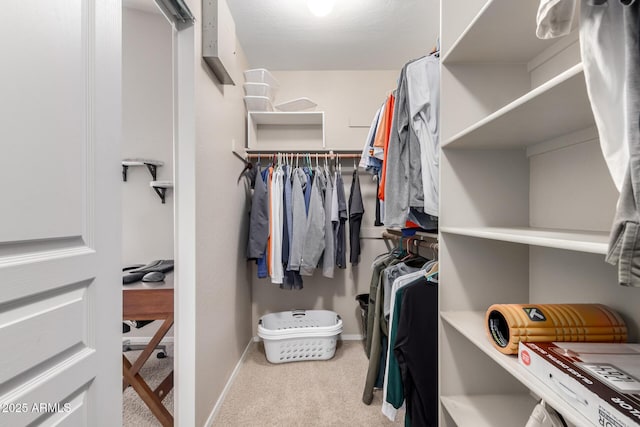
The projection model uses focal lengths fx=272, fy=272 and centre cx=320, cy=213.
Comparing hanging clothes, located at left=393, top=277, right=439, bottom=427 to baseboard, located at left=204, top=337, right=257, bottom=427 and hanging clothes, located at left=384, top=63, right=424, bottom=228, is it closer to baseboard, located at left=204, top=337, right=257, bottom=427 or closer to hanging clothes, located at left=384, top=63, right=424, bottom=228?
hanging clothes, located at left=384, top=63, right=424, bottom=228

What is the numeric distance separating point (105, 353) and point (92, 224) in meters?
0.35

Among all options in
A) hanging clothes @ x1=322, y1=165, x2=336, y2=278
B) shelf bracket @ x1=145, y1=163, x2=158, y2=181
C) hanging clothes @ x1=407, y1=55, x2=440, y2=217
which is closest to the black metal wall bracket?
shelf bracket @ x1=145, y1=163, x2=158, y2=181

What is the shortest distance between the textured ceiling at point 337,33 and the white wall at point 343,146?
116mm

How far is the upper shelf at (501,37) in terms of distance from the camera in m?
0.80

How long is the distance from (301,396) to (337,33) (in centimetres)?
269

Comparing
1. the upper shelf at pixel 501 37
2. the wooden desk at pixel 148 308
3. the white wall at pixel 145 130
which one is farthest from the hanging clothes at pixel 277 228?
the upper shelf at pixel 501 37

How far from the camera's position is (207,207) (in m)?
1.53

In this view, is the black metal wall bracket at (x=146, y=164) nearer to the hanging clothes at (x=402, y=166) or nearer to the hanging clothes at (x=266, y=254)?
the hanging clothes at (x=266, y=254)

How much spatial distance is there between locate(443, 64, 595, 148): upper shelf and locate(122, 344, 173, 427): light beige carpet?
2.21 m

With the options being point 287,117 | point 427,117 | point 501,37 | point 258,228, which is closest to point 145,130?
point 287,117

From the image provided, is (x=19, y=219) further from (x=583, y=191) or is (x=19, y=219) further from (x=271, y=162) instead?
(x=271, y=162)

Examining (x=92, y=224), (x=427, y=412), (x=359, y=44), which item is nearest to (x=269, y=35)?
(x=359, y=44)

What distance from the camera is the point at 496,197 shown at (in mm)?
1115

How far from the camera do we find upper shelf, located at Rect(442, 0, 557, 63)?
0.80 m
